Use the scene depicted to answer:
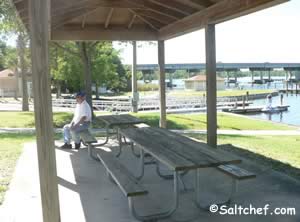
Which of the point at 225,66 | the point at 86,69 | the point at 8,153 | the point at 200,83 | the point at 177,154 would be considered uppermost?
the point at 225,66

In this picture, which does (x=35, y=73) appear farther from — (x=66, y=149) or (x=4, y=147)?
(x=4, y=147)

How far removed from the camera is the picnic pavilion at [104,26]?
3316 mm

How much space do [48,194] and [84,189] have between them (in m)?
2.18

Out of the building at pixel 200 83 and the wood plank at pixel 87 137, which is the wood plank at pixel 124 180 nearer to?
the wood plank at pixel 87 137

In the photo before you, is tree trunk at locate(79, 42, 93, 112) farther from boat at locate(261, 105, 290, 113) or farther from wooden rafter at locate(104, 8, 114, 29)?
boat at locate(261, 105, 290, 113)

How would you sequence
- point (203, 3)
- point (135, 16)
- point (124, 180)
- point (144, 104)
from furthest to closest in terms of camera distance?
point (144, 104) → point (135, 16) → point (203, 3) → point (124, 180)

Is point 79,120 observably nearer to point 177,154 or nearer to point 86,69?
point 177,154

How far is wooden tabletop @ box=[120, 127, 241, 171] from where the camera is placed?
415cm

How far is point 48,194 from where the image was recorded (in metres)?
3.44

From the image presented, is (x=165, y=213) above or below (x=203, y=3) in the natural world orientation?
below

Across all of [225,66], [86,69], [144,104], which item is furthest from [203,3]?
[225,66]

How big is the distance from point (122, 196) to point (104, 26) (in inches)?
225

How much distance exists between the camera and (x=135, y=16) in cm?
940

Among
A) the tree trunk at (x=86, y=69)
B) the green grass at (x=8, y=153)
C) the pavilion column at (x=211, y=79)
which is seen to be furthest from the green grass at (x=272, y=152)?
the tree trunk at (x=86, y=69)
